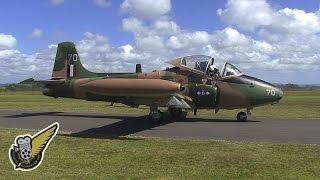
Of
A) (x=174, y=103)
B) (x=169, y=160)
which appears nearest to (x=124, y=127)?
(x=174, y=103)

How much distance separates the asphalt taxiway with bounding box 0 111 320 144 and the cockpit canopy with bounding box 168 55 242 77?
2.19 m

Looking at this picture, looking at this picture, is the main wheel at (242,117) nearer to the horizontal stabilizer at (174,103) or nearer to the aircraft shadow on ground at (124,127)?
the aircraft shadow on ground at (124,127)

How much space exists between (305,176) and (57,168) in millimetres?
5101

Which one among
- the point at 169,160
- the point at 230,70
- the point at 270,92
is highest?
the point at 230,70

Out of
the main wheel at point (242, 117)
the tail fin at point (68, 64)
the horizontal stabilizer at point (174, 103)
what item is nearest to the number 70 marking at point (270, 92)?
the main wheel at point (242, 117)

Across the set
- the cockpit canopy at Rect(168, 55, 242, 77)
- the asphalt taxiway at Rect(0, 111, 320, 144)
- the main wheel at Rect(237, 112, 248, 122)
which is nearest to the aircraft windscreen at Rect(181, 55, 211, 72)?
the cockpit canopy at Rect(168, 55, 242, 77)

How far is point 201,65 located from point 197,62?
0.74ft

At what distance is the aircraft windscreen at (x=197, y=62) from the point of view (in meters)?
18.9

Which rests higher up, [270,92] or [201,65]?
[201,65]

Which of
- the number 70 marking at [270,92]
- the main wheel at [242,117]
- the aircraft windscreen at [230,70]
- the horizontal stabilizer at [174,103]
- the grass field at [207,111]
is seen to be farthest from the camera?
the grass field at [207,111]

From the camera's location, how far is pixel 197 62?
19031 millimetres

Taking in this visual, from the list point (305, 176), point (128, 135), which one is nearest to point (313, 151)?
point (305, 176)

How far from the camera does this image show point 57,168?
920 cm

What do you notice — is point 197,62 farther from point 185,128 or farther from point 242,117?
point 185,128
